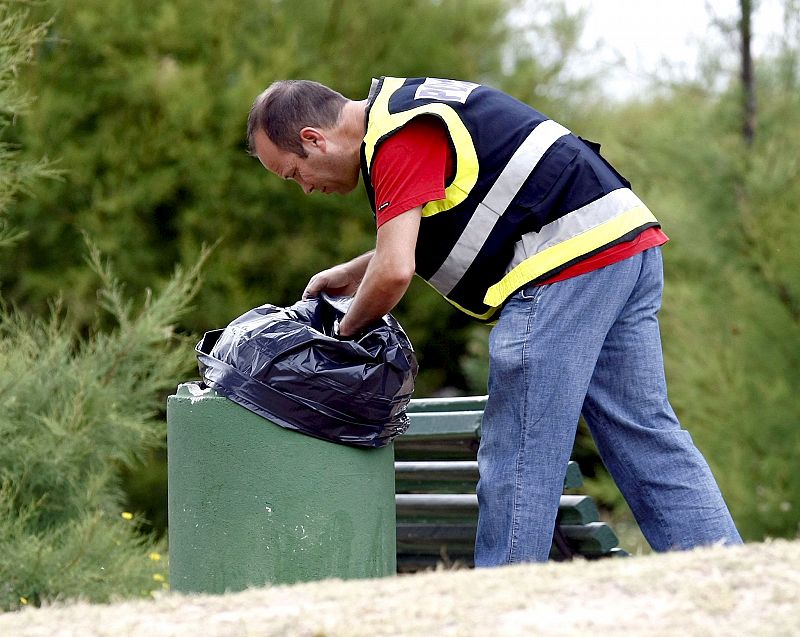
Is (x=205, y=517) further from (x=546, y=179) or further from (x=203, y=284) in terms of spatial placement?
(x=203, y=284)

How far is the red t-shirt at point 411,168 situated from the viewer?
3.02 meters

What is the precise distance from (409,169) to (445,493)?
169 centimetres

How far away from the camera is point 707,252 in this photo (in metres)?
7.85

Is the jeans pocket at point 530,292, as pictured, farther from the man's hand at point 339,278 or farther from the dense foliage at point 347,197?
the dense foliage at point 347,197

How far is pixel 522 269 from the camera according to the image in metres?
3.16

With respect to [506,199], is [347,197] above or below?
below

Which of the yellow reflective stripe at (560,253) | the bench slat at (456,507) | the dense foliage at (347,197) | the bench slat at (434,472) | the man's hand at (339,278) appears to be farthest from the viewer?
the dense foliage at (347,197)

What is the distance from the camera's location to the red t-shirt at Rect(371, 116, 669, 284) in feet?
9.91

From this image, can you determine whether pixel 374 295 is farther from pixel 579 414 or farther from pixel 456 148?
pixel 579 414

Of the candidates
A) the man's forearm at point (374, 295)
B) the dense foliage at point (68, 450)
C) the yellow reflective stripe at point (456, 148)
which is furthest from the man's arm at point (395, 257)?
the dense foliage at point (68, 450)

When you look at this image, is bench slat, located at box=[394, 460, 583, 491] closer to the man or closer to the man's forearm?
the man

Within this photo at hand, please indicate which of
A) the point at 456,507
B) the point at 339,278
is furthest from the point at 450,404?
the point at 339,278

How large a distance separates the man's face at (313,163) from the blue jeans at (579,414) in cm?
59

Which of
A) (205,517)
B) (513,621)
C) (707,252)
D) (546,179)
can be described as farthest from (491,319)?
(707,252)
